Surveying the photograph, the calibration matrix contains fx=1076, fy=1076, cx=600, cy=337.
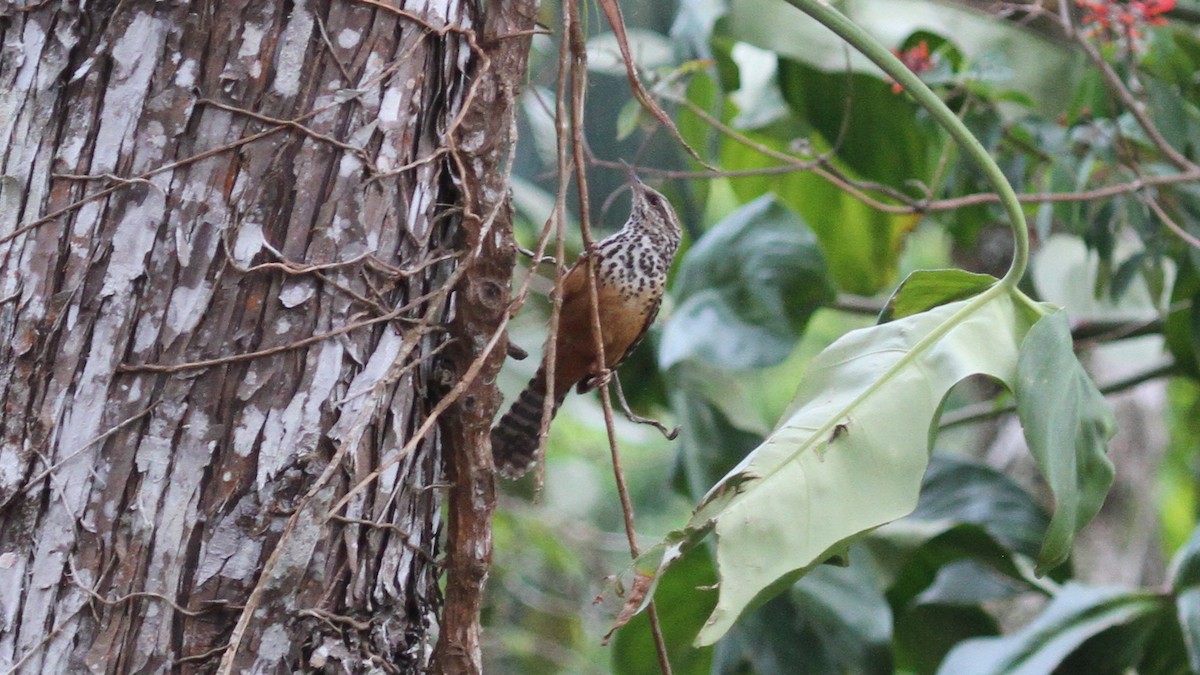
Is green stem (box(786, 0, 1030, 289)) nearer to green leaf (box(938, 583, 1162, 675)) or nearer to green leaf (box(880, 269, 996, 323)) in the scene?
green leaf (box(880, 269, 996, 323))

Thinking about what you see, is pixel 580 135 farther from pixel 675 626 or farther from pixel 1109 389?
pixel 1109 389

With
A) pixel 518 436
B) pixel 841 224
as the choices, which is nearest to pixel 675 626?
pixel 518 436

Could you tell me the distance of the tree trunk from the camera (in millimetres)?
1166

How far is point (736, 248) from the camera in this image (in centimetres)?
317

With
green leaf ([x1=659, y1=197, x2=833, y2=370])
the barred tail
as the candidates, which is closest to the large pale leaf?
the barred tail

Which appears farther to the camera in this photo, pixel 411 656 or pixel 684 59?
pixel 684 59

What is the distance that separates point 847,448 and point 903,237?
245cm

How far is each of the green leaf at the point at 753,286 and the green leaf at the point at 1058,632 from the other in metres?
0.93

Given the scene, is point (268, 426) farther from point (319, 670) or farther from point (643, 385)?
point (643, 385)

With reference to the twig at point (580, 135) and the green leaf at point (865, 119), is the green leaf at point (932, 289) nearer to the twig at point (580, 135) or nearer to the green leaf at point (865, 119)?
the twig at point (580, 135)

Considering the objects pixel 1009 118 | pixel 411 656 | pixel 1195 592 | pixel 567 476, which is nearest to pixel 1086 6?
pixel 1009 118

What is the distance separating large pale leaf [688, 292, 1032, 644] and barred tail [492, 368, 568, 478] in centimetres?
96

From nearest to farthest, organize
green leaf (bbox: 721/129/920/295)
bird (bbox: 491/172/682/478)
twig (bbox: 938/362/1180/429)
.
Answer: bird (bbox: 491/172/682/478) → twig (bbox: 938/362/1180/429) → green leaf (bbox: 721/129/920/295)

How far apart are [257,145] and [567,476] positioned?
14.8 feet
